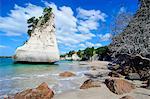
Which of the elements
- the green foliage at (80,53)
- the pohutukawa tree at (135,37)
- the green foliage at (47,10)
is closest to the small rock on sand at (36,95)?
the pohutukawa tree at (135,37)

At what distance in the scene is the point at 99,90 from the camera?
45.1 ft

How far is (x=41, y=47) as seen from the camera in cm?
5997

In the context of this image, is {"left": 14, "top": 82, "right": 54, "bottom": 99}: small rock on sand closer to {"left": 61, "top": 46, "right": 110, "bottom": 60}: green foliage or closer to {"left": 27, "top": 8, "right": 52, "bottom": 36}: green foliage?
{"left": 27, "top": 8, "right": 52, "bottom": 36}: green foliage

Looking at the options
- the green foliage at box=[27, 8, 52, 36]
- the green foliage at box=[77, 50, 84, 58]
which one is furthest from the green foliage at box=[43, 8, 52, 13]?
the green foliage at box=[77, 50, 84, 58]

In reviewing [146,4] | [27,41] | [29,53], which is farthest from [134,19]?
[27,41]

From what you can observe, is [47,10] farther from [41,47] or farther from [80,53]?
[80,53]

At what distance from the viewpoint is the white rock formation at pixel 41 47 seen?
190 feet

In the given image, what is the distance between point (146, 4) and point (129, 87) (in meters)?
10.7

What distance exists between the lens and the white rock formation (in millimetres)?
57781

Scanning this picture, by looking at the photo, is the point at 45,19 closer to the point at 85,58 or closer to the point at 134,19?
the point at 134,19

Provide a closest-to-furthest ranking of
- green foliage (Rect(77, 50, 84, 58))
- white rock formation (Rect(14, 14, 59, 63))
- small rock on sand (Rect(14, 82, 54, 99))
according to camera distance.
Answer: small rock on sand (Rect(14, 82, 54, 99))
white rock formation (Rect(14, 14, 59, 63))
green foliage (Rect(77, 50, 84, 58))

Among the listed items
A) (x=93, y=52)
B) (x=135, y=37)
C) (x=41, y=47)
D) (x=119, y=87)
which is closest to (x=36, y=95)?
(x=119, y=87)

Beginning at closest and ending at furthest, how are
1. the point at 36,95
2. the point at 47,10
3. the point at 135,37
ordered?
the point at 36,95 → the point at 135,37 → the point at 47,10

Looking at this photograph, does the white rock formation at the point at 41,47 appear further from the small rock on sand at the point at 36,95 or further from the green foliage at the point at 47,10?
the small rock on sand at the point at 36,95
